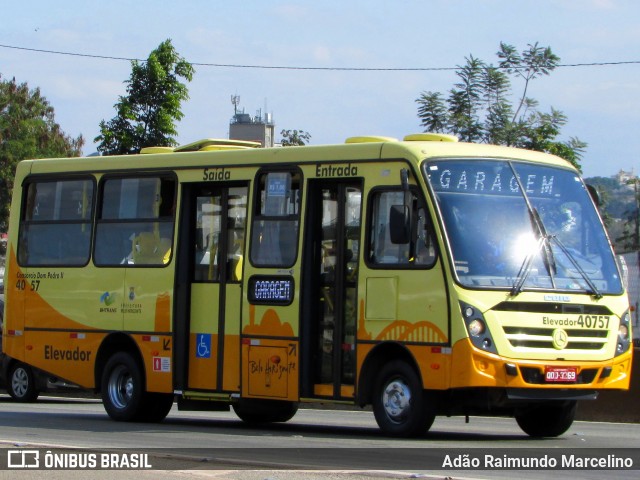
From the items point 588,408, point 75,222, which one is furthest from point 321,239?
point 588,408

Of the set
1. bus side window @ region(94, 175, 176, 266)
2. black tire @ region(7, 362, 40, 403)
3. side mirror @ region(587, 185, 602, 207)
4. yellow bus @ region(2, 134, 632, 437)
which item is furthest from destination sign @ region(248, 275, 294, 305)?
black tire @ region(7, 362, 40, 403)

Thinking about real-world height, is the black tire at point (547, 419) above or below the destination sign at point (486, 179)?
below

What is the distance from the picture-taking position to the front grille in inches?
514

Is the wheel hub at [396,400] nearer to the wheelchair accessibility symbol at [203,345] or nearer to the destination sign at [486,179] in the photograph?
the destination sign at [486,179]

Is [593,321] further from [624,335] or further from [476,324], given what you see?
[476,324]

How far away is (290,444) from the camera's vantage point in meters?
13.1

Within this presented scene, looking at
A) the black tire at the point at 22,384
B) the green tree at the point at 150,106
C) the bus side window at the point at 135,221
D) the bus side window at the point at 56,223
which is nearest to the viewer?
the bus side window at the point at 135,221

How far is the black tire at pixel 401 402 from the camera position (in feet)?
43.8

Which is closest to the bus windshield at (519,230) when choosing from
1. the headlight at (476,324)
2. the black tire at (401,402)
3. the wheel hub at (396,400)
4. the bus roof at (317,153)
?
the bus roof at (317,153)

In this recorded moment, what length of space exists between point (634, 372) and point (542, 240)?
5950 millimetres

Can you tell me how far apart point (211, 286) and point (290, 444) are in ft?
10.6

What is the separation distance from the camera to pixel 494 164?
13.9 meters

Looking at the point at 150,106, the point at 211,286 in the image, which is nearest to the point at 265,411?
the point at 211,286

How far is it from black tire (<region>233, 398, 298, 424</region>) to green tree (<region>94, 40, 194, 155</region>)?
54.1ft
